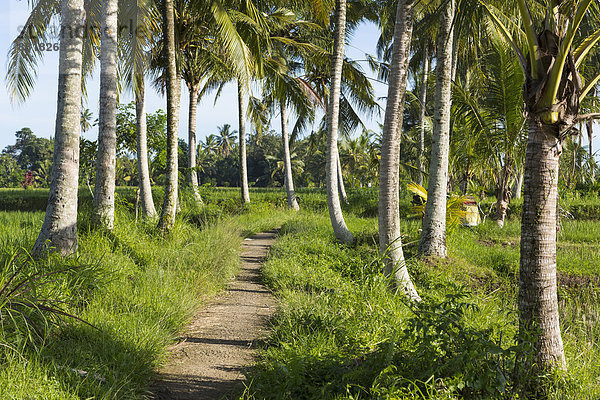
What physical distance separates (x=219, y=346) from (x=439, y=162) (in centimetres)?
542

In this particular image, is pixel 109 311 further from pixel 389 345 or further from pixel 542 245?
pixel 542 245

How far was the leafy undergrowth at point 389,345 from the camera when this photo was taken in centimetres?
266

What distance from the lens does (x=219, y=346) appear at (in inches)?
151

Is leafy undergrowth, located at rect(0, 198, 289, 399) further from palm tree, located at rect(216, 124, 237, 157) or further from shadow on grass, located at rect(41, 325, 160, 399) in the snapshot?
palm tree, located at rect(216, 124, 237, 157)

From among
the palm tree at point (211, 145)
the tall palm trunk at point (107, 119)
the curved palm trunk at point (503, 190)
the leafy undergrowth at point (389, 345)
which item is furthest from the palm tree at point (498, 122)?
the palm tree at point (211, 145)

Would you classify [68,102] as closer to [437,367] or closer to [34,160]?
[437,367]

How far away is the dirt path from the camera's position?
308cm

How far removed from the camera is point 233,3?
10.1m

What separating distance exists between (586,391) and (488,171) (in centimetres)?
989

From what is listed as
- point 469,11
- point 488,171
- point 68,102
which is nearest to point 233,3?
point 68,102

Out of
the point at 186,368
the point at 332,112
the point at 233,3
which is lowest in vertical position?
the point at 186,368

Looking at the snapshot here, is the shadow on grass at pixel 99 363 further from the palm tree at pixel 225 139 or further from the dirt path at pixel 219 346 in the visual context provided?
the palm tree at pixel 225 139

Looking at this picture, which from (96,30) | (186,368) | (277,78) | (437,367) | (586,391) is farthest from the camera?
(277,78)

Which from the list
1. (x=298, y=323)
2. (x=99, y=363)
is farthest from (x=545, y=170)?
(x=99, y=363)
